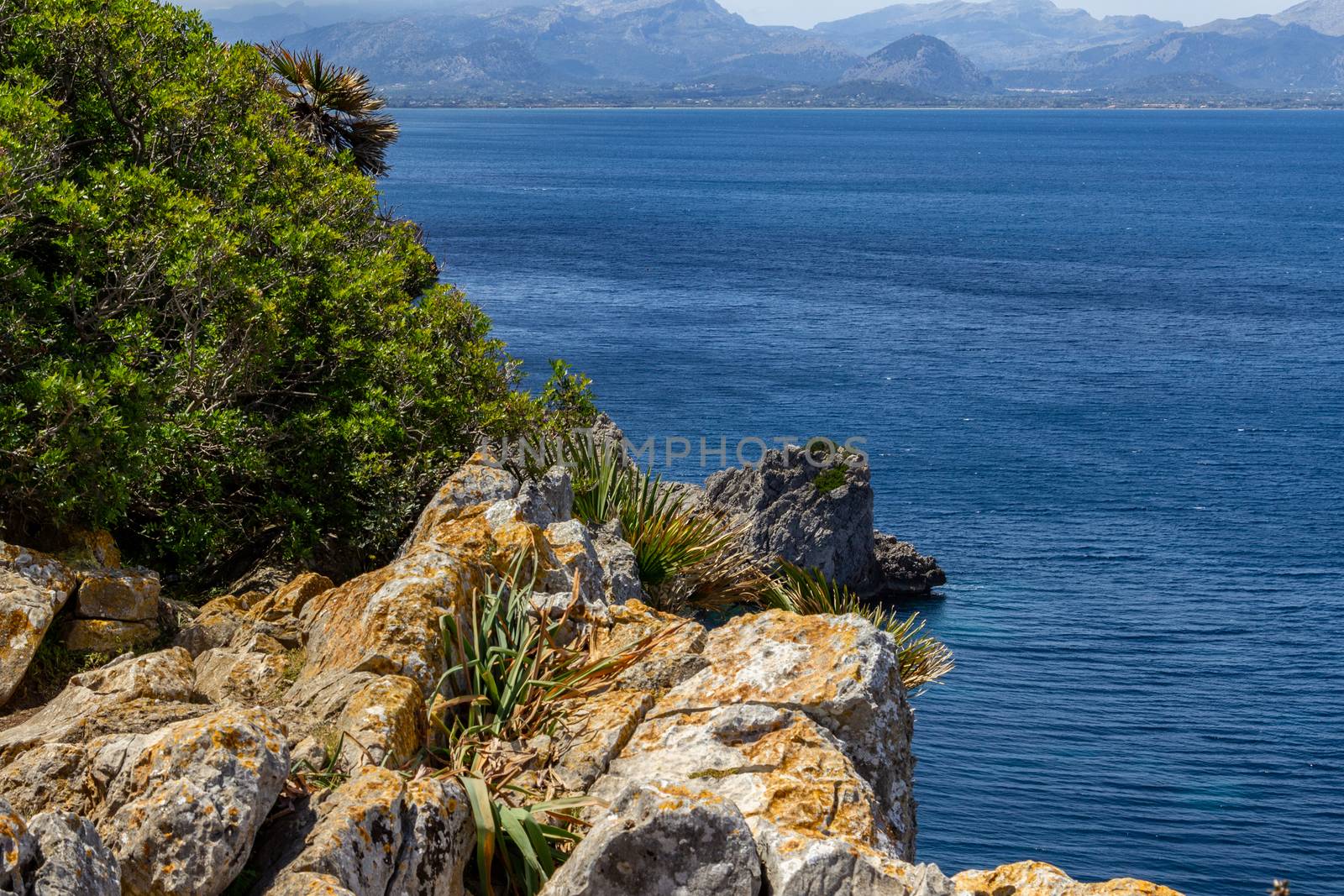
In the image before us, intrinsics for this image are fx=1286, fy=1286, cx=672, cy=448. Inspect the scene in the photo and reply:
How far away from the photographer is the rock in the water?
538 cm

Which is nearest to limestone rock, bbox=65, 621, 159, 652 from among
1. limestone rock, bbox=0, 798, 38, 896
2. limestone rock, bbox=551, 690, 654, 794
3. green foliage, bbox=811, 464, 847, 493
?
limestone rock, bbox=551, 690, 654, 794

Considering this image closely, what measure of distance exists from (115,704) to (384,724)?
1.34 metres

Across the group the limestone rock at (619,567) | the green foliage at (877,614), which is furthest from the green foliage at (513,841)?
the green foliage at (877,614)

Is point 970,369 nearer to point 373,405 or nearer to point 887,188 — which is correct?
point 373,405

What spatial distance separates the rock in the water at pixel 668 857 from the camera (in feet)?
17.6

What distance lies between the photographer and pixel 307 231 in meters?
12.7

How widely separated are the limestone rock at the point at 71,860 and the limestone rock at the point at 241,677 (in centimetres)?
216

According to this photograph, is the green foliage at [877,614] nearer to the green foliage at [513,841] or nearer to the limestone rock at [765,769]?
the limestone rock at [765,769]

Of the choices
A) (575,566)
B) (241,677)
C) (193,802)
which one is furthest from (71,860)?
(575,566)

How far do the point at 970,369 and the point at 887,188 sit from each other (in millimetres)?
113342

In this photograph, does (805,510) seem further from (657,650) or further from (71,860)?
(71,860)

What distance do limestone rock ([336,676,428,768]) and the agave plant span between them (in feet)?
55.9

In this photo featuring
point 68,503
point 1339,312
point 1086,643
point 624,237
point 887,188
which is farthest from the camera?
point 887,188

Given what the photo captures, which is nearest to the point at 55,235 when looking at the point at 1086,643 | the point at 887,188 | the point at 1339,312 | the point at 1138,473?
the point at 1086,643
